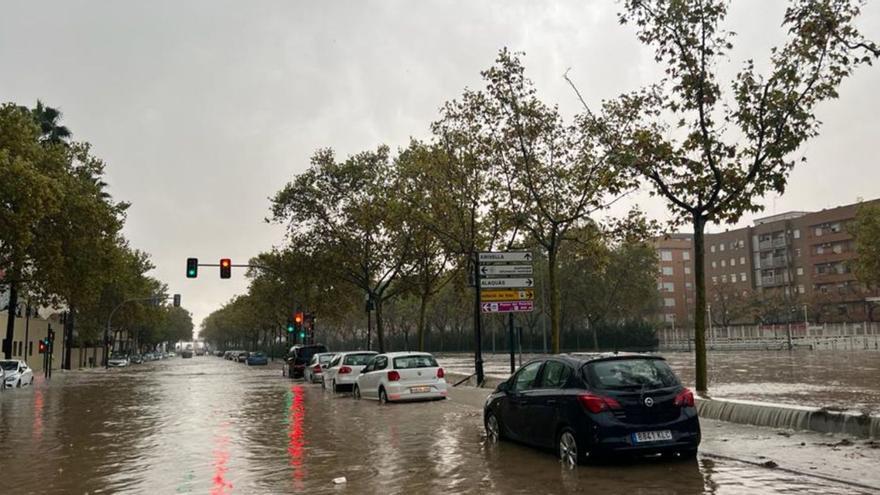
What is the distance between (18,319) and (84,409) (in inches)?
1808

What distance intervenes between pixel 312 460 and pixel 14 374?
31668mm

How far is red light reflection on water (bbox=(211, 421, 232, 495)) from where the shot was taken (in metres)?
8.64

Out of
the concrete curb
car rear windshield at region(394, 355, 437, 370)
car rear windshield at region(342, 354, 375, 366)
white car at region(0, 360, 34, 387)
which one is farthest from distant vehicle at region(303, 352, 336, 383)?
the concrete curb

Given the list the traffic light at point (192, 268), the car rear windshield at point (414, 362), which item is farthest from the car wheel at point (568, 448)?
the traffic light at point (192, 268)

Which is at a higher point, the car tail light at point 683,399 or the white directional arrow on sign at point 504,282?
the white directional arrow on sign at point 504,282

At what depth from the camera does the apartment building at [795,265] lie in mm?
91812

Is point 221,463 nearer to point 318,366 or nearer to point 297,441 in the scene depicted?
point 297,441

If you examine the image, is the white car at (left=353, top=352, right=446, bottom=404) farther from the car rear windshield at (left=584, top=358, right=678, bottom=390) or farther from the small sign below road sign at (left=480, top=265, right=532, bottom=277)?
the car rear windshield at (left=584, top=358, right=678, bottom=390)

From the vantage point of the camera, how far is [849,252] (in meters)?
94.6

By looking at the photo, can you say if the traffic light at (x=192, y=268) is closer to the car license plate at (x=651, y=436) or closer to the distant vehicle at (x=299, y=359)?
the distant vehicle at (x=299, y=359)

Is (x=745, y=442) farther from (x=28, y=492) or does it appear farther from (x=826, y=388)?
(x=826, y=388)

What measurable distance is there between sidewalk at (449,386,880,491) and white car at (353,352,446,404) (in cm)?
894

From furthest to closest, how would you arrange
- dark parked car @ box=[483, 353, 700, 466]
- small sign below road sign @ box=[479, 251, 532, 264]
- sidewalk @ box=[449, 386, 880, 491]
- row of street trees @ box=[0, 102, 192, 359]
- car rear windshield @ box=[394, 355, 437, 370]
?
row of street trees @ box=[0, 102, 192, 359]
small sign below road sign @ box=[479, 251, 532, 264]
car rear windshield @ box=[394, 355, 437, 370]
dark parked car @ box=[483, 353, 700, 466]
sidewalk @ box=[449, 386, 880, 491]

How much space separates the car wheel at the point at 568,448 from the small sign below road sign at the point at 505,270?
13.9 m
